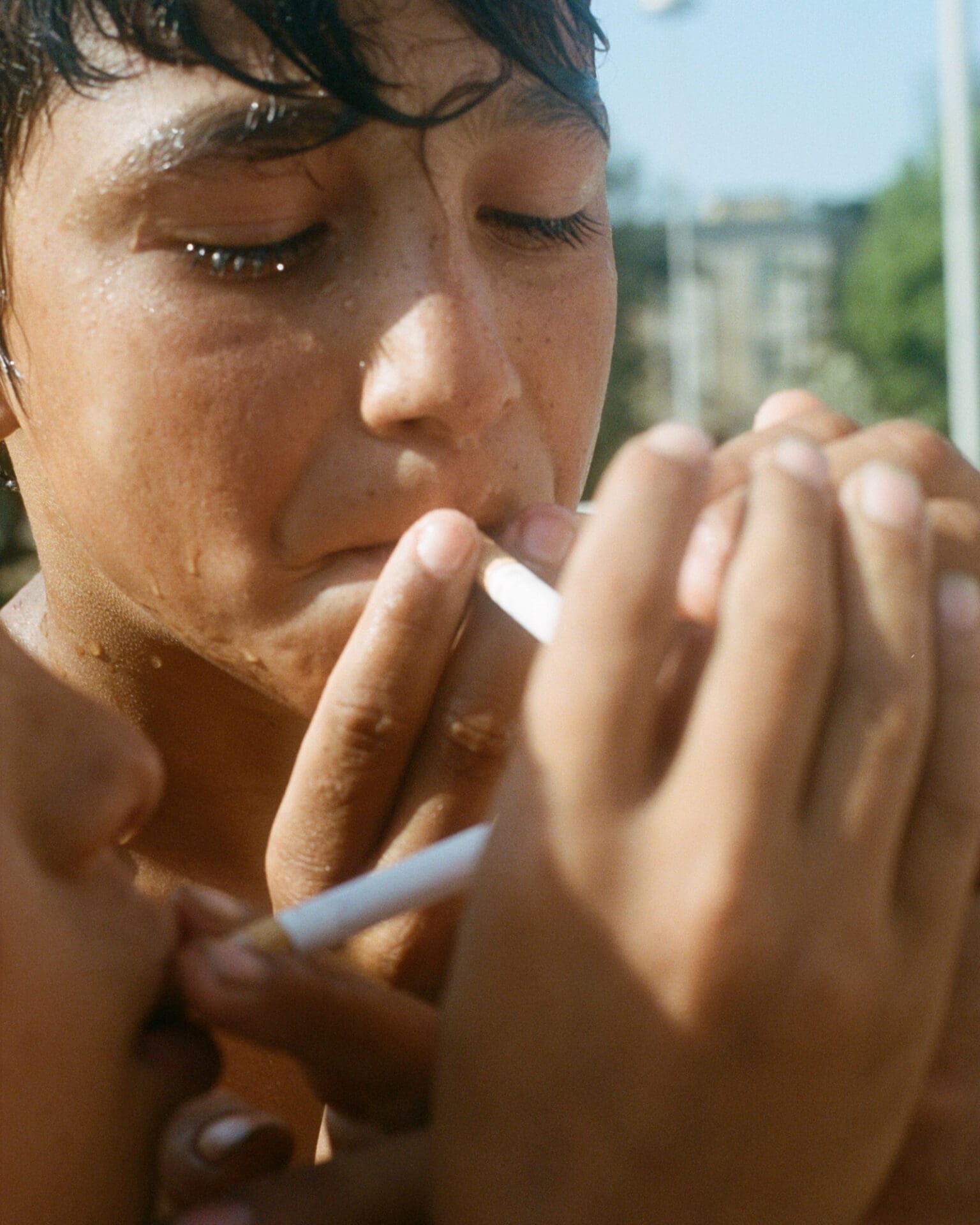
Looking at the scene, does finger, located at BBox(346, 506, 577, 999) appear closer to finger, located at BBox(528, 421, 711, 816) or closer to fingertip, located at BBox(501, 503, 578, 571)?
fingertip, located at BBox(501, 503, 578, 571)

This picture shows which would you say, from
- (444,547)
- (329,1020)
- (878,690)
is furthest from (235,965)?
(444,547)

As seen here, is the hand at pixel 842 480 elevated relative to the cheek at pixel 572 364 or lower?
elevated

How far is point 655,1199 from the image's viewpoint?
670 millimetres

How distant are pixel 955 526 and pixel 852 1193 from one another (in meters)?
0.38

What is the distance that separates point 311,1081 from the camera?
0.79 m

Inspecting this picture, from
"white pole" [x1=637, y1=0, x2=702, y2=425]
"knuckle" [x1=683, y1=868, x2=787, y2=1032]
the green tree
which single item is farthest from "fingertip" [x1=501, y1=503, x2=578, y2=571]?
the green tree

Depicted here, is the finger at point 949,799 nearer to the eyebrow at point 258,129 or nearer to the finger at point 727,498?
the finger at point 727,498

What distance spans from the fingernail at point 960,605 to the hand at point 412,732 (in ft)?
1.52

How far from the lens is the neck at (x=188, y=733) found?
61.1 inches

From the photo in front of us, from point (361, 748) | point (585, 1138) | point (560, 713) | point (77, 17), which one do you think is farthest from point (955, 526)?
point (77, 17)

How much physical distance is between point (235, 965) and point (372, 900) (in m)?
0.09

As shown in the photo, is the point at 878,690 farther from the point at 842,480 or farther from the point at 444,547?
the point at 444,547

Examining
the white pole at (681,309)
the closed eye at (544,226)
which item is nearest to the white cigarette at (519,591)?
the closed eye at (544,226)

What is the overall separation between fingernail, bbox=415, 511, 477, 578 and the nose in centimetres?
10
